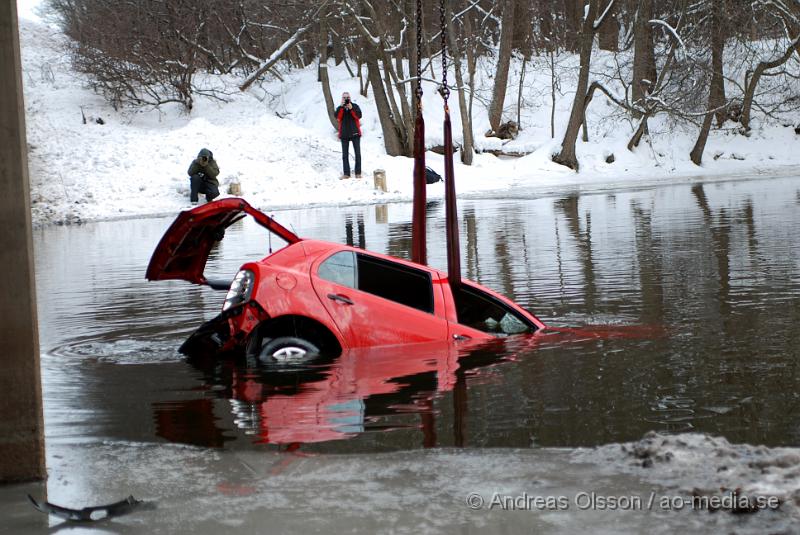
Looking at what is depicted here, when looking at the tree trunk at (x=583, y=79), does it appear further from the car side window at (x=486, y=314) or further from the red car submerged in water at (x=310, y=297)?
the red car submerged in water at (x=310, y=297)

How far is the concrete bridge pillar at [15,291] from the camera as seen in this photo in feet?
16.7

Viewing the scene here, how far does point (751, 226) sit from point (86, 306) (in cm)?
1188

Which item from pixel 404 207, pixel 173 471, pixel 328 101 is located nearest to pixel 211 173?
pixel 404 207

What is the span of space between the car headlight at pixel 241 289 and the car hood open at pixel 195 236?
0.43 metres

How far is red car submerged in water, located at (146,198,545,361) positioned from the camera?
8.34 meters

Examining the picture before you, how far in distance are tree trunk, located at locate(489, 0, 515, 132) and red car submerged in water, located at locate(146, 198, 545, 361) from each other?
32.8 metres

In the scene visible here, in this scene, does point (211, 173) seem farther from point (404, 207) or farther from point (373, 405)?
point (373, 405)

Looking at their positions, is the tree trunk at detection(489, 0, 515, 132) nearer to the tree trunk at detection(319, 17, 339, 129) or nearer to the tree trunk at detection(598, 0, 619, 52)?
the tree trunk at detection(319, 17, 339, 129)

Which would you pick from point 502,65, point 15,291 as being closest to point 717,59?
point 502,65

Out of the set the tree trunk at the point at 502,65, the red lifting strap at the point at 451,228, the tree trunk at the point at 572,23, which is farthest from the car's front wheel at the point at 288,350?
the tree trunk at the point at 572,23

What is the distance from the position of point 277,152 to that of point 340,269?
92.9 ft

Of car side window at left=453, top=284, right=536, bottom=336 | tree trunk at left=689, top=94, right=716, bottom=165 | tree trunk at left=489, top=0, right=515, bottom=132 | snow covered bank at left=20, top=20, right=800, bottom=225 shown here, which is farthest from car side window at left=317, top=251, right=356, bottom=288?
tree trunk at left=689, top=94, right=716, bottom=165

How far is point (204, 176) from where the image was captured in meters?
31.2

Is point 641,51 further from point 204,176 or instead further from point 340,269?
point 340,269
